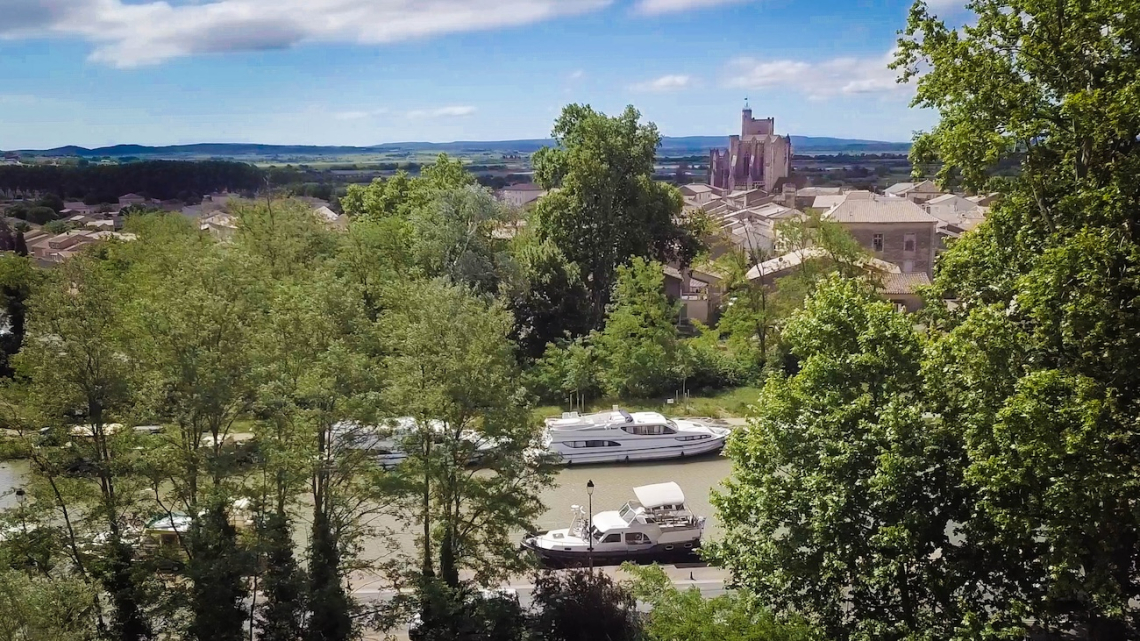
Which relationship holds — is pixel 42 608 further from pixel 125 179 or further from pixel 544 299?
pixel 125 179

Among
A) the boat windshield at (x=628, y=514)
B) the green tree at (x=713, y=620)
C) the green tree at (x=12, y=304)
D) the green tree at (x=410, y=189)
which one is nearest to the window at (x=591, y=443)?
the boat windshield at (x=628, y=514)

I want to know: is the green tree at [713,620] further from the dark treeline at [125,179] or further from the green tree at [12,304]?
the dark treeline at [125,179]

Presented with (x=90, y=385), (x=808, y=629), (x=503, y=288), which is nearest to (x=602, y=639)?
(x=808, y=629)

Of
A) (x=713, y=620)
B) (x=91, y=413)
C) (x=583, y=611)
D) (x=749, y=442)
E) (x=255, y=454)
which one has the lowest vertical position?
(x=583, y=611)

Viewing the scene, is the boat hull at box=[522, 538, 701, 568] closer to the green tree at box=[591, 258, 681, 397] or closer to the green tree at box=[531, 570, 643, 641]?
the green tree at box=[531, 570, 643, 641]

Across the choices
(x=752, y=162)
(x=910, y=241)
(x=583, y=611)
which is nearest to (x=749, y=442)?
(x=583, y=611)

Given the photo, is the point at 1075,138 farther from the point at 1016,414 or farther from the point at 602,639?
the point at 602,639

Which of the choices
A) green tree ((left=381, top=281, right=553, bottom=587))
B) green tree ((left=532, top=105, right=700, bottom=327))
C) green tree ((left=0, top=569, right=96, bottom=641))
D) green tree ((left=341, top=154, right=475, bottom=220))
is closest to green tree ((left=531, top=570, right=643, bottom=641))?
green tree ((left=381, top=281, right=553, bottom=587))
